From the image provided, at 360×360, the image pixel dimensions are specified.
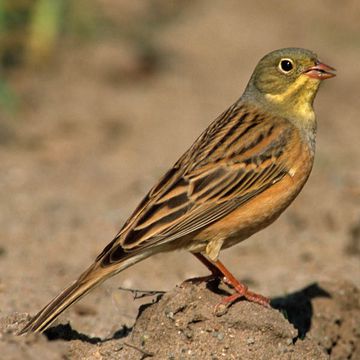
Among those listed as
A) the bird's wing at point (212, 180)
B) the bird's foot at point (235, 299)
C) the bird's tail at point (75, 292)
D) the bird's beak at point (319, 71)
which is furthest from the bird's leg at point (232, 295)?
the bird's beak at point (319, 71)

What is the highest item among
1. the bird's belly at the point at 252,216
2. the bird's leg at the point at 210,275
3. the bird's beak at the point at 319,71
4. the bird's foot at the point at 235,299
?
the bird's beak at the point at 319,71

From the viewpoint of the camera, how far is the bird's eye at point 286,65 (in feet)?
23.6

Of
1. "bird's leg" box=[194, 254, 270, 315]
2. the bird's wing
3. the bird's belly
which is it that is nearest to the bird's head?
the bird's wing

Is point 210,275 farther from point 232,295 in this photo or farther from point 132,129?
point 132,129

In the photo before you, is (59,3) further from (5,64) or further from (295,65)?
(295,65)

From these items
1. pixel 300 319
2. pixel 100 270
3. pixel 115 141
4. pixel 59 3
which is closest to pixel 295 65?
pixel 300 319

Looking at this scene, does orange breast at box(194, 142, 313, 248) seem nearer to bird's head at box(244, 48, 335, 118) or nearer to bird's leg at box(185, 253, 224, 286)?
bird's leg at box(185, 253, 224, 286)

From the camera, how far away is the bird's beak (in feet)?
23.0

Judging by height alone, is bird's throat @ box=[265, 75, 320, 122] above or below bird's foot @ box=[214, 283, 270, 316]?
above

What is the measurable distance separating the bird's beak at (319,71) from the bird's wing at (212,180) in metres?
0.42

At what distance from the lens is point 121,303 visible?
7.55 metres

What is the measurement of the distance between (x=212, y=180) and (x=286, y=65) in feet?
4.01

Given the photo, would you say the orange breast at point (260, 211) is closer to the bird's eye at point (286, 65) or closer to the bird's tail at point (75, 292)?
the bird's tail at point (75, 292)

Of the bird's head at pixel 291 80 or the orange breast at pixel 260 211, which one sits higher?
the bird's head at pixel 291 80
